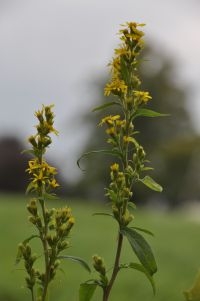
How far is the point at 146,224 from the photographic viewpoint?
45.8ft

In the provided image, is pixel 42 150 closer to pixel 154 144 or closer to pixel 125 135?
pixel 125 135

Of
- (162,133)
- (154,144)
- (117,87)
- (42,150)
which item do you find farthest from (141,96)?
(162,133)

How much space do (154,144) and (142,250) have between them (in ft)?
111

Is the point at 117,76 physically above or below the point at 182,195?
below

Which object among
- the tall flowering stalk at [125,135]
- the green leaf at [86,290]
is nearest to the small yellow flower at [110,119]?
the tall flowering stalk at [125,135]

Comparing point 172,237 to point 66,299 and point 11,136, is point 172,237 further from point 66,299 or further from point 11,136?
point 11,136

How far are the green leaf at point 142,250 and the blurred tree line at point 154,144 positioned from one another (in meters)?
33.1

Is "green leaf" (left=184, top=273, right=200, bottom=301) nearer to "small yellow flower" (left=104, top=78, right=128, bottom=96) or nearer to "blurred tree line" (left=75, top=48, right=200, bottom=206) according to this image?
"small yellow flower" (left=104, top=78, right=128, bottom=96)

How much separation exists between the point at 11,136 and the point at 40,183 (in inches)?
1421

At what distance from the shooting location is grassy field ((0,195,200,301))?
714 cm

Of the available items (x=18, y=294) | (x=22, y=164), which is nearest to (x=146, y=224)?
(x=18, y=294)

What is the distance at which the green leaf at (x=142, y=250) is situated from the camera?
1.74 meters

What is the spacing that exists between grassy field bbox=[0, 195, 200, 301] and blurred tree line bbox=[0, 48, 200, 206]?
67.1 ft

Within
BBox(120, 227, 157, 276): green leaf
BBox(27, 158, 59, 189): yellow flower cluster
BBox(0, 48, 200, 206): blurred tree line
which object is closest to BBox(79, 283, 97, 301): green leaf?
BBox(120, 227, 157, 276): green leaf
